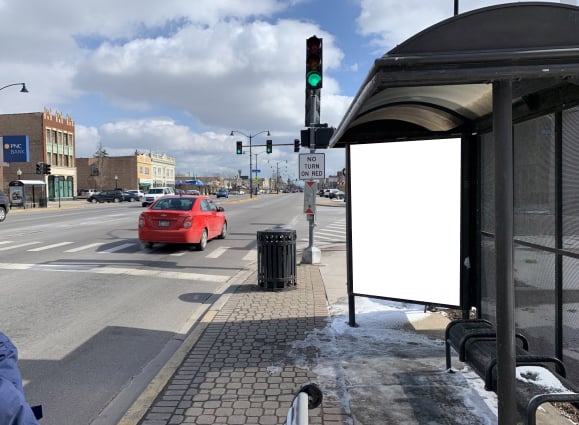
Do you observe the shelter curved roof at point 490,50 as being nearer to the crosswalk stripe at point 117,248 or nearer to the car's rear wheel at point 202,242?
the car's rear wheel at point 202,242

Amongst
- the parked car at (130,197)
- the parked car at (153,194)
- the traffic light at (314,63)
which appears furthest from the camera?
the parked car at (130,197)

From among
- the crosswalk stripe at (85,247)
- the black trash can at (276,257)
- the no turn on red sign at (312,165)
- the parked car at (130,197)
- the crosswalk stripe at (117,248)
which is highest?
the no turn on red sign at (312,165)

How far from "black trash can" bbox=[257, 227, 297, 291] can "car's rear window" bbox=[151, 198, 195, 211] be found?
5807mm

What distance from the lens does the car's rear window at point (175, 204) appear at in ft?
43.5

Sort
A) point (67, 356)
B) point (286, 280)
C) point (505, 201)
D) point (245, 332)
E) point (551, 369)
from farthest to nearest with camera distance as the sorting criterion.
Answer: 1. point (286, 280)
2. point (245, 332)
3. point (67, 356)
4. point (551, 369)
5. point (505, 201)

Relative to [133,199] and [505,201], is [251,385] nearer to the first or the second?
[505,201]

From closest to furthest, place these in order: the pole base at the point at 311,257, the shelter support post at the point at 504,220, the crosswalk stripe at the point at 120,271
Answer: the shelter support post at the point at 504,220 → the crosswalk stripe at the point at 120,271 → the pole base at the point at 311,257

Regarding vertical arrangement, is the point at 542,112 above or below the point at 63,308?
above

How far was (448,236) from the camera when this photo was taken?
5.23 meters

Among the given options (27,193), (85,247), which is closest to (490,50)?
(85,247)

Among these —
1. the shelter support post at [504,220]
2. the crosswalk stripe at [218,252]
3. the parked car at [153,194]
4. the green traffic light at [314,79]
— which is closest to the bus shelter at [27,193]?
the parked car at [153,194]

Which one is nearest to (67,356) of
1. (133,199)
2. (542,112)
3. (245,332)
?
(245,332)

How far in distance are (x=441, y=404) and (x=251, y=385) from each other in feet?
5.30

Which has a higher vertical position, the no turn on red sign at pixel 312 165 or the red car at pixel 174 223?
the no turn on red sign at pixel 312 165
